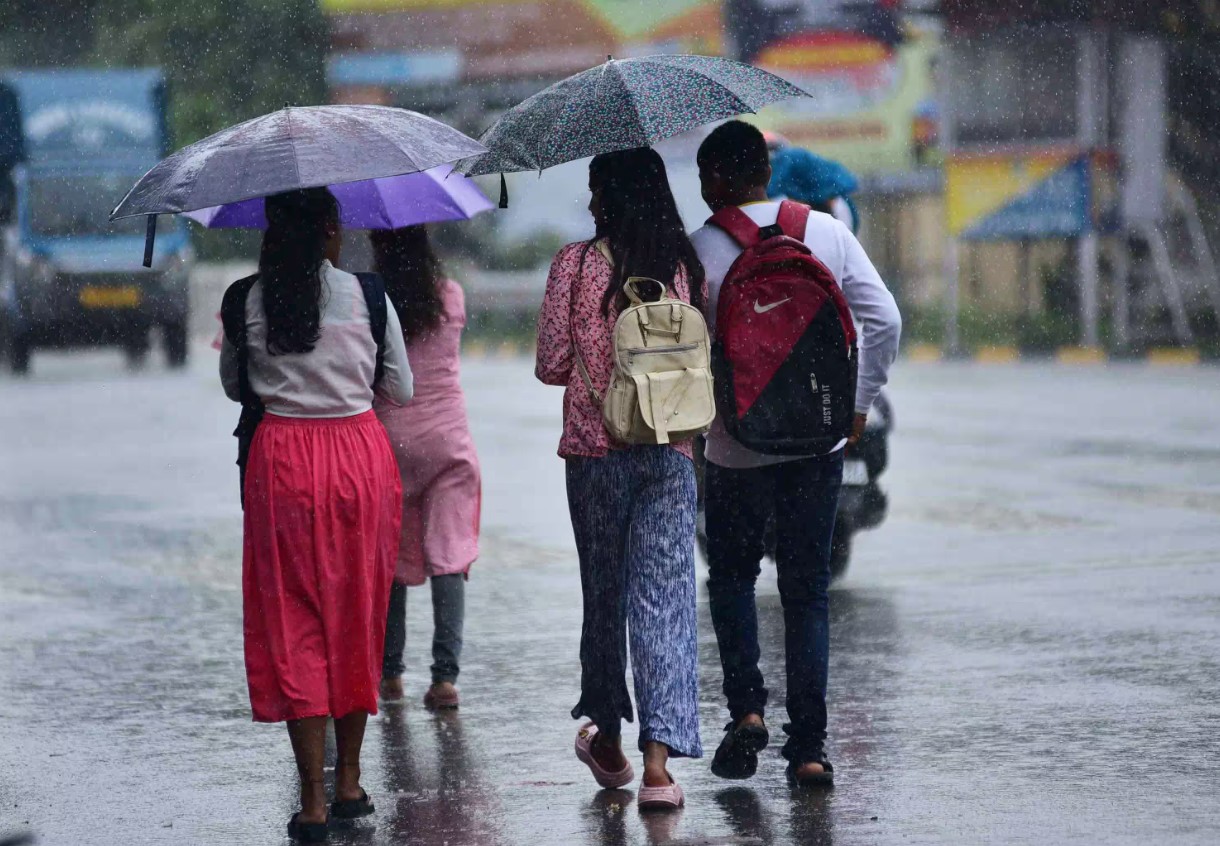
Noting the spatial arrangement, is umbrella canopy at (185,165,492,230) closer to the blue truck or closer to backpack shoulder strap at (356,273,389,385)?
backpack shoulder strap at (356,273,389,385)

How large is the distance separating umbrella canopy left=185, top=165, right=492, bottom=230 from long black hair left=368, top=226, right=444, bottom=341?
0.36ft

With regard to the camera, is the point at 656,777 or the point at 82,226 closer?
the point at 656,777

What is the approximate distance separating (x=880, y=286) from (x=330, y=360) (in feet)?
4.90

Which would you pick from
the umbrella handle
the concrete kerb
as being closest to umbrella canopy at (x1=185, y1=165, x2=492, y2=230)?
the umbrella handle

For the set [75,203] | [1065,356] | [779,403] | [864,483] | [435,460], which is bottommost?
[1065,356]

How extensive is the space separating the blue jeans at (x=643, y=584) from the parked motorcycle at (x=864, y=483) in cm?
338

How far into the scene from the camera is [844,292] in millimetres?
5500

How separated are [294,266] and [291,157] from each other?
0.89 feet

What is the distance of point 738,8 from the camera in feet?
114

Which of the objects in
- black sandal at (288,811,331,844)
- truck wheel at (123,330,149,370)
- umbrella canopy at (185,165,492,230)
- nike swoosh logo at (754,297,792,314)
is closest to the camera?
black sandal at (288,811,331,844)

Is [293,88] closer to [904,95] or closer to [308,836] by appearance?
[904,95]

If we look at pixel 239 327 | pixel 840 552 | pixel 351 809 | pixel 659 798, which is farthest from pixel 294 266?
pixel 840 552

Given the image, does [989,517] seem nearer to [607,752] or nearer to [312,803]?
[607,752]

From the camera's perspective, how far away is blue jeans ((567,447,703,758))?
17.2 feet
